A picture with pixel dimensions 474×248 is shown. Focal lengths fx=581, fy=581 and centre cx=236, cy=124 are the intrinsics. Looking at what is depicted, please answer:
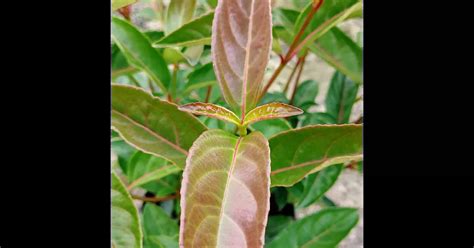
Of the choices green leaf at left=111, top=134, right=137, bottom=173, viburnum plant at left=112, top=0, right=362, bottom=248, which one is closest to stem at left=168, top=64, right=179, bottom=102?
viburnum plant at left=112, top=0, right=362, bottom=248

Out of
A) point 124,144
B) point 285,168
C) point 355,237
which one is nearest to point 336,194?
point 355,237

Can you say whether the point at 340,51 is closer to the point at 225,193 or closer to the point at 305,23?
the point at 305,23

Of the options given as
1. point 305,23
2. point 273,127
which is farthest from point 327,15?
point 273,127

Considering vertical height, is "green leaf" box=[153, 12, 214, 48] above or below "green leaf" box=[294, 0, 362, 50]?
below

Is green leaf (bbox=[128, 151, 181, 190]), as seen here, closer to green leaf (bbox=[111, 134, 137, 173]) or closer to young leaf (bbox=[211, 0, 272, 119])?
green leaf (bbox=[111, 134, 137, 173])

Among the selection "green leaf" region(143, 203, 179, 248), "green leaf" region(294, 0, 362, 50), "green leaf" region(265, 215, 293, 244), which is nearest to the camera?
"green leaf" region(294, 0, 362, 50)

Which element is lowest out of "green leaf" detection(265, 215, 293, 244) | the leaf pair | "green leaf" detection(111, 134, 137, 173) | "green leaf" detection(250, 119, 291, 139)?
"green leaf" detection(265, 215, 293, 244)
